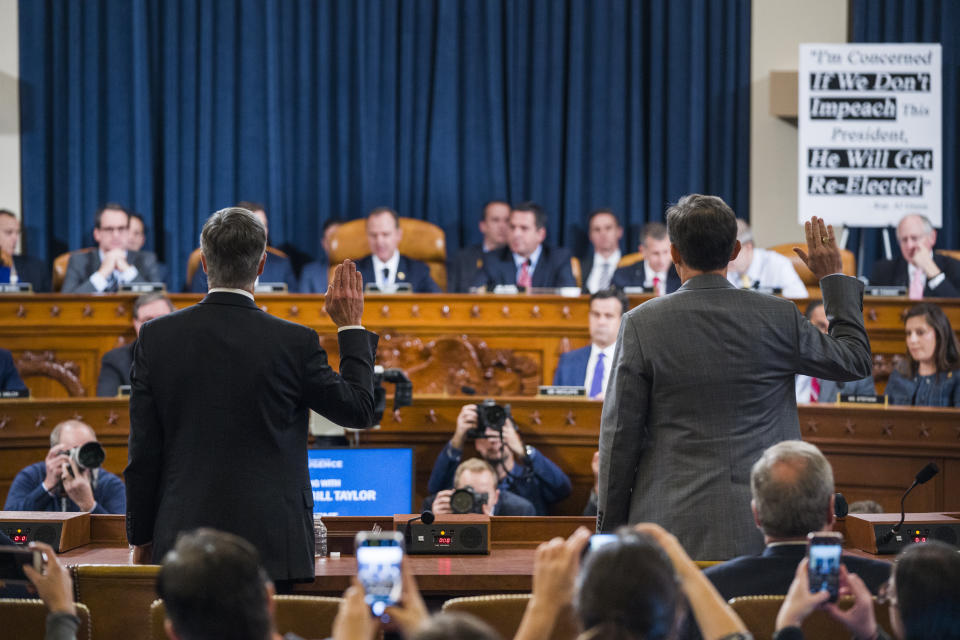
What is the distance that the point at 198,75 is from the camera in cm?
851

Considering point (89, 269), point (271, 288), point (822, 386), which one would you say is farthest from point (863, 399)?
point (89, 269)

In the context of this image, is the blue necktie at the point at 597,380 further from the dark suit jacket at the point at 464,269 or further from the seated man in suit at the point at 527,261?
the dark suit jacket at the point at 464,269

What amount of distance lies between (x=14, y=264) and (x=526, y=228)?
3420 millimetres

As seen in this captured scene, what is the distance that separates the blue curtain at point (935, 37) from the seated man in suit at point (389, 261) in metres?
3.42

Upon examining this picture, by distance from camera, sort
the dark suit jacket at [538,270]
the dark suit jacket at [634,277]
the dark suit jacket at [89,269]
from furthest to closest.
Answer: the dark suit jacket at [538,270], the dark suit jacket at [89,269], the dark suit jacket at [634,277]

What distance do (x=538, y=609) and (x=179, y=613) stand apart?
463 millimetres

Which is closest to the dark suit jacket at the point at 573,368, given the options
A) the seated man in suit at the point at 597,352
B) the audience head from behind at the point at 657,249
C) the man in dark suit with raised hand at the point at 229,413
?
the seated man in suit at the point at 597,352

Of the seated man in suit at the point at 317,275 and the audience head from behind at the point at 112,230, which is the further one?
the seated man in suit at the point at 317,275

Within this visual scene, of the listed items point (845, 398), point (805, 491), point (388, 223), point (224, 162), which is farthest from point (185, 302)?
point (805, 491)

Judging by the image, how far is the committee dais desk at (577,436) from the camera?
451 cm

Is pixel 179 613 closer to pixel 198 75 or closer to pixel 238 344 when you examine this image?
pixel 238 344

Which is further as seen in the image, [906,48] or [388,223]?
[906,48]

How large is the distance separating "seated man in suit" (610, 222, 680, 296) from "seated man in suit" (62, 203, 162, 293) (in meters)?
2.95

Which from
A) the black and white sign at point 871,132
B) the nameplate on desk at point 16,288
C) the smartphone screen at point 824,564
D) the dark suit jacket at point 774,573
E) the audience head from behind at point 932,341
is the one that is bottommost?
the dark suit jacket at point 774,573
